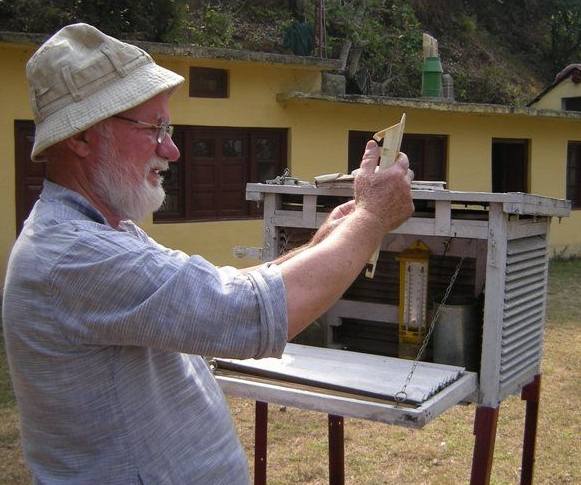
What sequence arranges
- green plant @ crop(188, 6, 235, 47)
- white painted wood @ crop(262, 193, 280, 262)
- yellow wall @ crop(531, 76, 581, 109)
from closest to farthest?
white painted wood @ crop(262, 193, 280, 262), green plant @ crop(188, 6, 235, 47), yellow wall @ crop(531, 76, 581, 109)

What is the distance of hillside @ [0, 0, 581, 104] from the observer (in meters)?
10.1

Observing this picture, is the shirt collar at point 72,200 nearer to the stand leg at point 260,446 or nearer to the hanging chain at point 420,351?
the hanging chain at point 420,351

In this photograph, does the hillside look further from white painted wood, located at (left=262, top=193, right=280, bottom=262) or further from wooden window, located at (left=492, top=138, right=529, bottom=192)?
white painted wood, located at (left=262, top=193, right=280, bottom=262)

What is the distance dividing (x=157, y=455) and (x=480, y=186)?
11.8 metres

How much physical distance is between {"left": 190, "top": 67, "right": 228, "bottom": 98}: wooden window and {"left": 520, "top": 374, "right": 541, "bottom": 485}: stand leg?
6.84m

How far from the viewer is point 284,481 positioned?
4426 mm

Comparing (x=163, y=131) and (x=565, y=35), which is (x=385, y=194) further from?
(x=565, y=35)

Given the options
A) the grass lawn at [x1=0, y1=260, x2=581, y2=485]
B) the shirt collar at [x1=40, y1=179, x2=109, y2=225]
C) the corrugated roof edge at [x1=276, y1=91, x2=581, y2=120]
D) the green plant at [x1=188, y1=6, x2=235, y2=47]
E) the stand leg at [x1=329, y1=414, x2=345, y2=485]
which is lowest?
the grass lawn at [x1=0, y1=260, x2=581, y2=485]

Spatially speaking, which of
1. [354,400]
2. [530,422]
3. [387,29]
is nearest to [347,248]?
[354,400]

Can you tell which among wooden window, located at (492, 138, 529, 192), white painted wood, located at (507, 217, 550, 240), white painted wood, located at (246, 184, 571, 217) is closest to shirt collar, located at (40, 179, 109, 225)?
white painted wood, located at (246, 184, 571, 217)

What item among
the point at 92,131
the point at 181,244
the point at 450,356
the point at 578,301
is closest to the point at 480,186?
the point at 578,301

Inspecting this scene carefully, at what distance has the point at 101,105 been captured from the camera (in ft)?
5.65

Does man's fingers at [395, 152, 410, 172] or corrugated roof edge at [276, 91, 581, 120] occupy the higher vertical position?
corrugated roof edge at [276, 91, 581, 120]

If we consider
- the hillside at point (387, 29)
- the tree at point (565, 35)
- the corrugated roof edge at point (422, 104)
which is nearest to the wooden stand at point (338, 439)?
the corrugated roof edge at point (422, 104)
